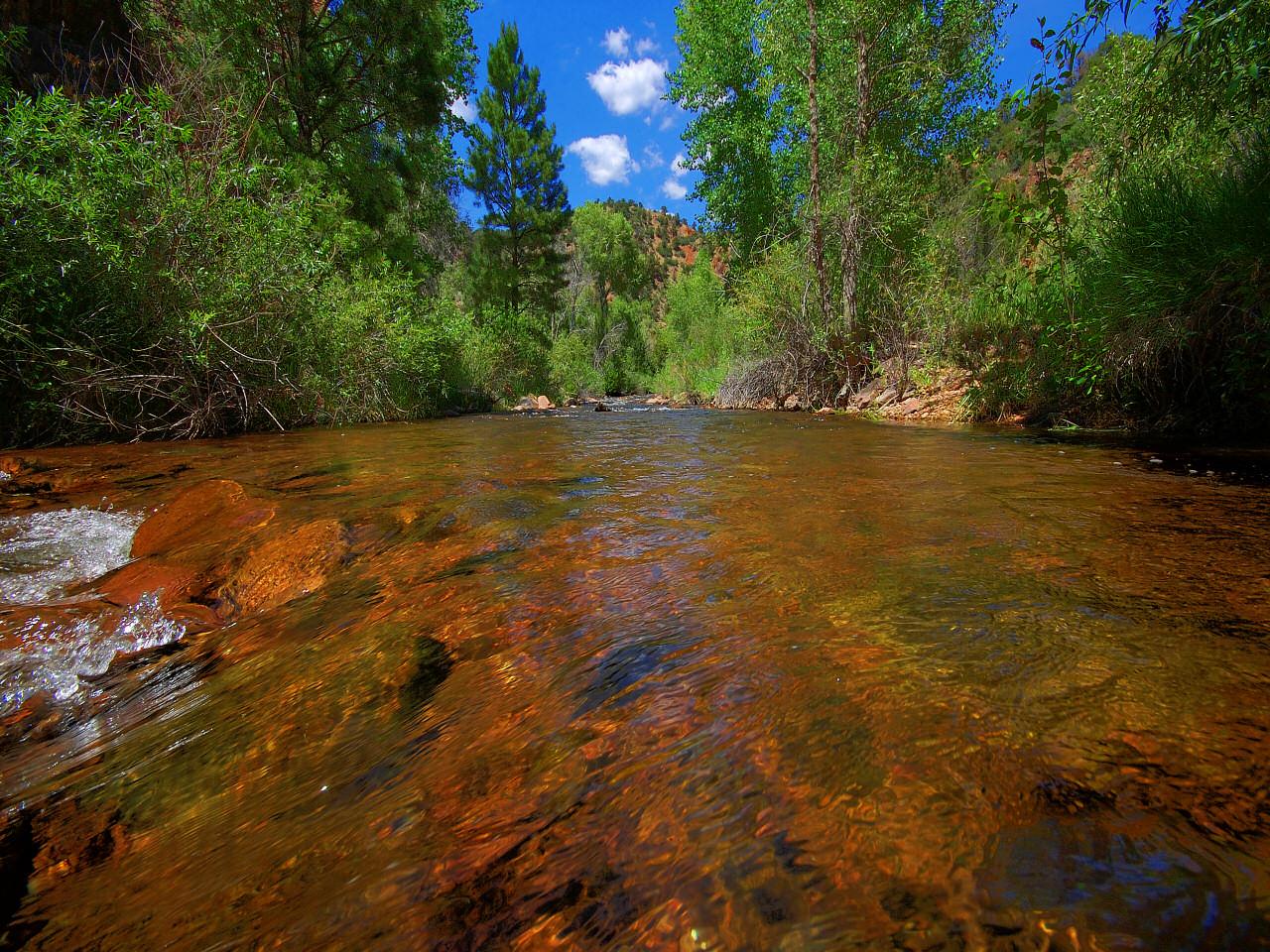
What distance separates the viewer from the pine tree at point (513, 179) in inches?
861

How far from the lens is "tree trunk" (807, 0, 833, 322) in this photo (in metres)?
11.6

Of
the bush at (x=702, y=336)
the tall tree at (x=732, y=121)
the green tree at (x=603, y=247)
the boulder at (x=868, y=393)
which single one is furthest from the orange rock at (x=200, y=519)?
the green tree at (x=603, y=247)

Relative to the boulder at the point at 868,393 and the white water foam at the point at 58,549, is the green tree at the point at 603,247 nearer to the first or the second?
the boulder at the point at 868,393

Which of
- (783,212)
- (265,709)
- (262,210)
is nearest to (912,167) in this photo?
(783,212)

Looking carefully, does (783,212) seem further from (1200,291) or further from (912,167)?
(1200,291)

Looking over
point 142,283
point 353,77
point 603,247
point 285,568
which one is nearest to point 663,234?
point 603,247

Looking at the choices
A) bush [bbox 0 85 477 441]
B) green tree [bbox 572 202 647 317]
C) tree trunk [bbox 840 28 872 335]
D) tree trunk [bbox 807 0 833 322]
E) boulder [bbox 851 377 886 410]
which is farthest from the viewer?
green tree [bbox 572 202 647 317]

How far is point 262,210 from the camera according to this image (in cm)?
745

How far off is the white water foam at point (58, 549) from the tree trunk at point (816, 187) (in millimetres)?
11547

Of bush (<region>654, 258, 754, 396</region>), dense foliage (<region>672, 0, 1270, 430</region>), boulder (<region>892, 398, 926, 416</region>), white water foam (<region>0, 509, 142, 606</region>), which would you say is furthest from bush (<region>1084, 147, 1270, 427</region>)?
bush (<region>654, 258, 754, 396</region>)

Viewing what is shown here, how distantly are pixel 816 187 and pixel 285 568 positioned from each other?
12.7m

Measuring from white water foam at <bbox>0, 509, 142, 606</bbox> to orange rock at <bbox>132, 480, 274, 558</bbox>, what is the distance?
121mm

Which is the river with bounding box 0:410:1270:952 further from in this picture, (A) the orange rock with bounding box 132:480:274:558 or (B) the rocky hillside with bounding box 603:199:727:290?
(B) the rocky hillside with bounding box 603:199:727:290

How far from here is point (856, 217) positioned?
10758 millimetres
